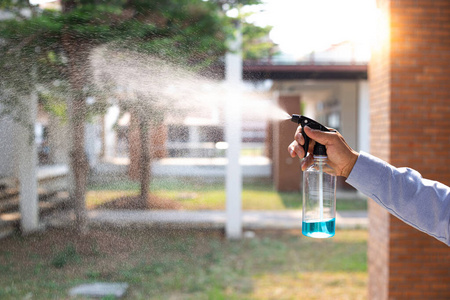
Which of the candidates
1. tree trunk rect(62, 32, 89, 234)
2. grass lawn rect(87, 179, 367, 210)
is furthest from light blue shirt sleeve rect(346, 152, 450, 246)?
grass lawn rect(87, 179, 367, 210)

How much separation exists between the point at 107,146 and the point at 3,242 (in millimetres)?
4277

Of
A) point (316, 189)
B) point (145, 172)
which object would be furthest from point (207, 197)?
point (316, 189)

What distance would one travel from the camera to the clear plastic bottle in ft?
5.37

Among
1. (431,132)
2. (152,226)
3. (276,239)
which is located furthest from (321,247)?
(431,132)

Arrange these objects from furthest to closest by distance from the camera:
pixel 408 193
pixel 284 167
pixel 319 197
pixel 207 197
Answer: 1. pixel 284 167
2. pixel 207 197
3. pixel 319 197
4. pixel 408 193

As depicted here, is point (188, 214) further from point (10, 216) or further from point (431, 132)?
point (431, 132)

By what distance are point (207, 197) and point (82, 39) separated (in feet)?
20.7

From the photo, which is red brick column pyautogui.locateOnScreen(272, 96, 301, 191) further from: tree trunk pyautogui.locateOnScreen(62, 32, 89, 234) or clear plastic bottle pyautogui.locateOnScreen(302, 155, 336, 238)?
clear plastic bottle pyautogui.locateOnScreen(302, 155, 336, 238)

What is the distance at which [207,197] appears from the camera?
35.7ft

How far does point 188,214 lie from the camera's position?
8.53 meters

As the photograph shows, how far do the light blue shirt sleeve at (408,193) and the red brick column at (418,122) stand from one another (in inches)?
73.4

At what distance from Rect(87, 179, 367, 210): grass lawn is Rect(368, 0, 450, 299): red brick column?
6198 millimetres

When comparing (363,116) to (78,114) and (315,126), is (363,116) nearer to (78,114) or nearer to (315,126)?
(78,114)

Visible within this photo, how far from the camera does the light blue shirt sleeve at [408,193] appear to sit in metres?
1.35
